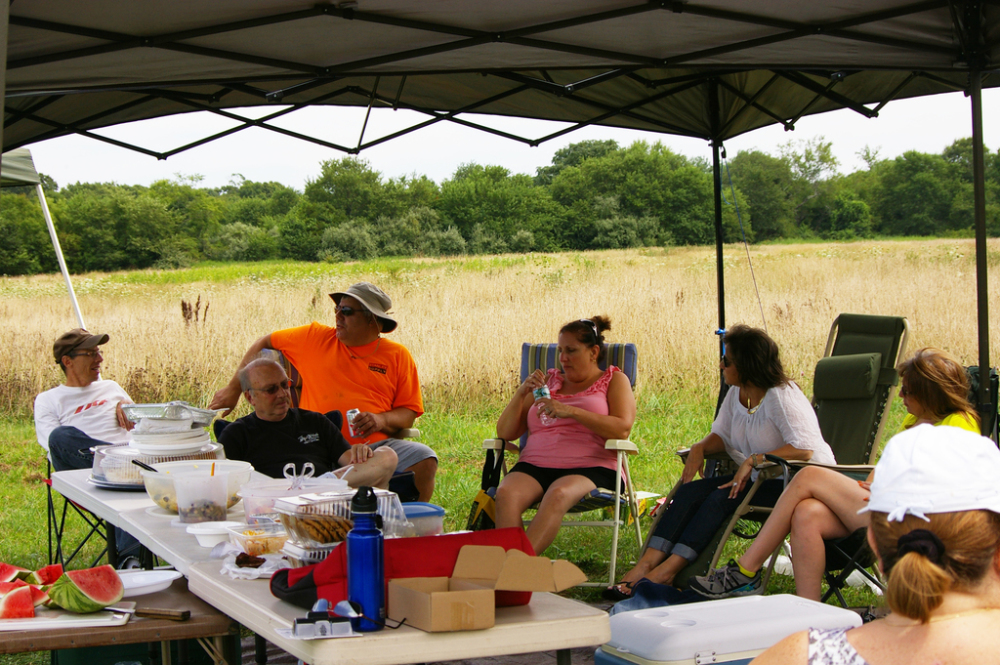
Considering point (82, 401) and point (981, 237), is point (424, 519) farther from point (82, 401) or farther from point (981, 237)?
point (82, 401)

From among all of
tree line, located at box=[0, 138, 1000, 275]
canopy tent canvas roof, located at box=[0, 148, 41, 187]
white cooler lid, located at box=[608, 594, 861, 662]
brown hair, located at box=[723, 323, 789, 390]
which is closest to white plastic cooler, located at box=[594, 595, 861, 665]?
white cooler lid, located at box=[608, 594, 861, 662]

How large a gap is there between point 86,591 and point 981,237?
10.2 ft

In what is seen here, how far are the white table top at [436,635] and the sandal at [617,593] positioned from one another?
1.87m

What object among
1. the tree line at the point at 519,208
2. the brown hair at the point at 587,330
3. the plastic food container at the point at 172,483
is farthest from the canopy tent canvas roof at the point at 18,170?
the tree line at the point at 519,208

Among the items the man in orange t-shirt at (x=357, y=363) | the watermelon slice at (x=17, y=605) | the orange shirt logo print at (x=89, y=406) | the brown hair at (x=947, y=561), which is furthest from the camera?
the man in orange t-shirt at (x=357, y=363)

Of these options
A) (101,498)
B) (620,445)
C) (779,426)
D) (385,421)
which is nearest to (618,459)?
(620,445)

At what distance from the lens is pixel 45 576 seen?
73.1 inches

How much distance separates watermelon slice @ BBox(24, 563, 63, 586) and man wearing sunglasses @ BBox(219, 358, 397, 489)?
4.40 feet

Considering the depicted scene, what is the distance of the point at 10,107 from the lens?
3924 mm

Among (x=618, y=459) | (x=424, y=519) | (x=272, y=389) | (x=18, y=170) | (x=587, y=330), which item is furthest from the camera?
(x=18, y=170)

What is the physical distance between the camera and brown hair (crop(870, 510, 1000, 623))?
3.52 ft

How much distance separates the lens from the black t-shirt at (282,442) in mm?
3273

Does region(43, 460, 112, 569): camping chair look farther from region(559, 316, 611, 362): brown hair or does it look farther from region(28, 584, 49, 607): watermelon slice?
region(559, 316, 611, 362): brown hair

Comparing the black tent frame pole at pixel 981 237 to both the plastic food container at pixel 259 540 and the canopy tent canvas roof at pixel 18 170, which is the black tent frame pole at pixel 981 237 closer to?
the plastic food container at pixel 259 540
